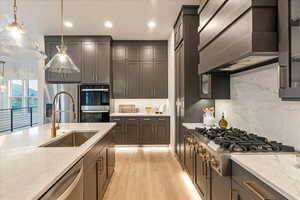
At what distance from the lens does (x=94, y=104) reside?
4879 millimetres

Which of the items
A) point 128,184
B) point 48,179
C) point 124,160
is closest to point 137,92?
point 124,160

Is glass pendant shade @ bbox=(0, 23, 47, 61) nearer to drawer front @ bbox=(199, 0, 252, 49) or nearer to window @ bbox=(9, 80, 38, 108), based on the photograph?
drawer front @ bbox=(199, 0, 252, 49)

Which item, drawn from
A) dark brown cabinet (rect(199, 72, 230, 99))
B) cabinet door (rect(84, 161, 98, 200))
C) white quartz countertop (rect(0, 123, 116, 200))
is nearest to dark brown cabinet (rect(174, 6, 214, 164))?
dark brown cabinet (rect(199, 72, 230, 99))

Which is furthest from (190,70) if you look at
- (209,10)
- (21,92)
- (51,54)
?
(21,92)

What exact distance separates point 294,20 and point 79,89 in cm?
462

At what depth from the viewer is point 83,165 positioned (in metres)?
1.51

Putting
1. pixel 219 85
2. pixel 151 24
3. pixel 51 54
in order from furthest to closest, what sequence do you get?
pixel 51 54, pixel 151 24, pixel 219 85

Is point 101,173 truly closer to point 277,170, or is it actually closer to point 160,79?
point 277,170

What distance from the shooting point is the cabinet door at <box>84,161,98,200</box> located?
1.61 metres

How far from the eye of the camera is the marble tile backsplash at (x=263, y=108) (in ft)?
5.25

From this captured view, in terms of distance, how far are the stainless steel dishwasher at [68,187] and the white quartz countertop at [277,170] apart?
3.62 ft

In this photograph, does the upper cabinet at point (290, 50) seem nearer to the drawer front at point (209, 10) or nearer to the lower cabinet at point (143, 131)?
the drawer front at point (209, 10)

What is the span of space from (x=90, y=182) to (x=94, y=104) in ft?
10.9

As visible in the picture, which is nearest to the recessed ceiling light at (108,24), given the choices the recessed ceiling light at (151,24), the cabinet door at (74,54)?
the recessed ceiling light at (151,24)
